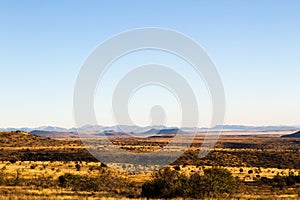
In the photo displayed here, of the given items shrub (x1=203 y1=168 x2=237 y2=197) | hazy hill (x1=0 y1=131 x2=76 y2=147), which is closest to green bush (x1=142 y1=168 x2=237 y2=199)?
shrub (x1=203 y1=168 x2=237 y2=197)

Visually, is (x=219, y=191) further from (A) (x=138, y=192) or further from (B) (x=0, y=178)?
(B) (x=0, y=178)

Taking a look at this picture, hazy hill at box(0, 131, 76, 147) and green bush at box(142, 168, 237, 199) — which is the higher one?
hazy hill at box(0, 131, 76, 147)

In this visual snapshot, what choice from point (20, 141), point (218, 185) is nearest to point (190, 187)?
point (218, 185)

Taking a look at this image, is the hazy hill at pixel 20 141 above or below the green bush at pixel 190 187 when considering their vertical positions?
above

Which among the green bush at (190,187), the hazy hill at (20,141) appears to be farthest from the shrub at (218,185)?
the hazy hill at (20,141)

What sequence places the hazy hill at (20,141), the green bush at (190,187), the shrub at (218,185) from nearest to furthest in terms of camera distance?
the green bush at (190,187) < the shrub at (218,185) < the hazy hill at (20,141)

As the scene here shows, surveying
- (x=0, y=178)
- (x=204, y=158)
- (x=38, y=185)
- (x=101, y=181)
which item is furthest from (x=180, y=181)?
(x=204, y=158)

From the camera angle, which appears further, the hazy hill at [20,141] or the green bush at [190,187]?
the hazy hill at [20,141]

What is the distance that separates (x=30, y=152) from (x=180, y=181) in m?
62.6

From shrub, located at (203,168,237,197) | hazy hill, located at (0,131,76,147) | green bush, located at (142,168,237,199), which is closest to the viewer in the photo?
green bush, located at (142,168,237,199)

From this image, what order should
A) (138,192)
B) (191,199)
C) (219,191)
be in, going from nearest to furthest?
1. (191,199)
2. (219,191)
3. (138,192)

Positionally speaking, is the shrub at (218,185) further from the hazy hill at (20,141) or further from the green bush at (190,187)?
the hazy hill at (20,141)

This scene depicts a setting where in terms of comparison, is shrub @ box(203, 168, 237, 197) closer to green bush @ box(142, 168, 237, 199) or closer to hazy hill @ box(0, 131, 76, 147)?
green bush @ box(142, 168, 237, 199)

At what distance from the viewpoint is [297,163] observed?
7800 centimetres
